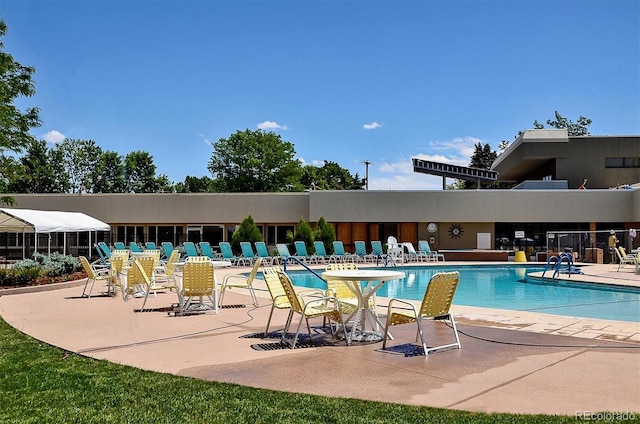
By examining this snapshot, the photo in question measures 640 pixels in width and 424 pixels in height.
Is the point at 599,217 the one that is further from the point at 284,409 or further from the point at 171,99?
the point at 284,409

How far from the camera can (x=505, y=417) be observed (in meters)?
4.03

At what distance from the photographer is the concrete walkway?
4.69 metres

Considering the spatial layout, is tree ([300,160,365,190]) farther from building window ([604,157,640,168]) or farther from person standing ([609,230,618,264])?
person standing ([609,230,618,264])

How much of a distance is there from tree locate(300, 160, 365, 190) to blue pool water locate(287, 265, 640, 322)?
49.4 meters

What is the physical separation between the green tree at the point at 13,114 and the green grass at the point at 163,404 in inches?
472

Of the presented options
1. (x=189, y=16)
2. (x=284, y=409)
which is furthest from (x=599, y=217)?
(x=284, y=409)

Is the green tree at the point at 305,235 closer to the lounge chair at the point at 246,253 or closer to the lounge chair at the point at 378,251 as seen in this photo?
the lounge chair at the point at 378,251

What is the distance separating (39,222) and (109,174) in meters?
43.9

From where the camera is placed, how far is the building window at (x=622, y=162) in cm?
3462

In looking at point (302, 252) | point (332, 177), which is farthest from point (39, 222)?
point (332, 177)

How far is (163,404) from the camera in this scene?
437 centimetres

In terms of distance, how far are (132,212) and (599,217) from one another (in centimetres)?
2482

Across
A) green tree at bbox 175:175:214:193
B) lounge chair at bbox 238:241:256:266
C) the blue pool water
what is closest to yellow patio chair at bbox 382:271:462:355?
the blue pool water

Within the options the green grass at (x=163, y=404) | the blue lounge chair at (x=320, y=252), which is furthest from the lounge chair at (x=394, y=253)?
the green grass at (x=163, y=404)
